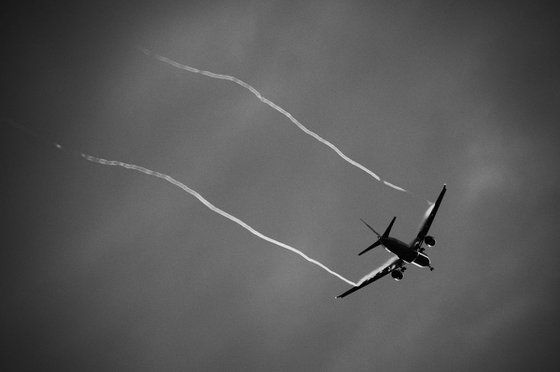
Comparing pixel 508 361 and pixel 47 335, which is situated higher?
pixel 508 361

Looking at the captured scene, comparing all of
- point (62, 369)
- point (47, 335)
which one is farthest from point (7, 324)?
point (62, 369)

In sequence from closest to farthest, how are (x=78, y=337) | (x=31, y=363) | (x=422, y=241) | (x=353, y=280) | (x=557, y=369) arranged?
(x=422, y=241), (x=353, y=280), (x=557, y=369), (x=31, y=363), (x=78, y=337)

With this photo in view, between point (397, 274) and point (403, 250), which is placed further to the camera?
point (397, 274)

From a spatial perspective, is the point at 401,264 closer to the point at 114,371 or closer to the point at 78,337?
the point at 114,371

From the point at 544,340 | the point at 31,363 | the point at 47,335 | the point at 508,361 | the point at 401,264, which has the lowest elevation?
the point at 31,363

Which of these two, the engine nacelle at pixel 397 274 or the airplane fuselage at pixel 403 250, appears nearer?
the airplane fuselage at pixel 403 250

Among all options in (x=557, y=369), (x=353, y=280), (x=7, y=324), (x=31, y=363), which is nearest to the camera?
(x=353, y=280)

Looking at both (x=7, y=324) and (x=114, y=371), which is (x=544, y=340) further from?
(x=7, y=324)

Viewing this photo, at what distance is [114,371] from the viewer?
156 m

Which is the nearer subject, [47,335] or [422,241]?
[422,241]

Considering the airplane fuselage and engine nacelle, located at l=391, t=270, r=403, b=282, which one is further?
engine nacelle, located at l=391, t=270, r=403, b=282

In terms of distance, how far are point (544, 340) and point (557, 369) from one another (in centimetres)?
1224

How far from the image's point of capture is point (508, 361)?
13025cm

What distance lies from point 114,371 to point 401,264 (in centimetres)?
15469
